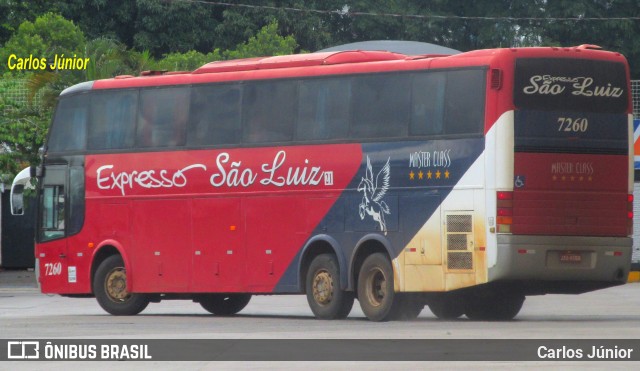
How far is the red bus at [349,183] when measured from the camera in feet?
68.0

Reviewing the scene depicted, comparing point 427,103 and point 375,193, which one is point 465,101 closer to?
point 427,103

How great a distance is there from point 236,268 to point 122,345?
25.0 ft

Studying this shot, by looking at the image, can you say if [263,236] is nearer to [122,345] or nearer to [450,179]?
[450,179]

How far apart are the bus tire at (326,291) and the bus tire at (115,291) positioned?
385cm

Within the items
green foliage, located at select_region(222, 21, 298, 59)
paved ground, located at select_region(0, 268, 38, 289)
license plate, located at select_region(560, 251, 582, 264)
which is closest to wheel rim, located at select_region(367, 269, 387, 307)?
license plate, located at select_region(560, 251, 582, 264)

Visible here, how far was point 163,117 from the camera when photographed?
81.7 feet

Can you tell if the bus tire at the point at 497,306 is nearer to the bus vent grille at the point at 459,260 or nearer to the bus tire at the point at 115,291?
the bus vent grille at the point at 459,260

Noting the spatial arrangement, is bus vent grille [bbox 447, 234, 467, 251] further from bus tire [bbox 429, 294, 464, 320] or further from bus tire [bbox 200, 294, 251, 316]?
bus tire [bbox 200, 294, 251, 316]

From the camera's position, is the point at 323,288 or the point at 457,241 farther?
the point at 323,288

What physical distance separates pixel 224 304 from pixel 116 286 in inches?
68.0

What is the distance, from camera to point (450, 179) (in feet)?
69.1

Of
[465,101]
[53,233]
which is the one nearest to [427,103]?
[465,101]

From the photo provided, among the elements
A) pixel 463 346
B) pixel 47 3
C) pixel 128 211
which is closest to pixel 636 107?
pixel 128 211

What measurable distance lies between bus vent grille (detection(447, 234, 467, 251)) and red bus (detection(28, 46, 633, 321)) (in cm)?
1
